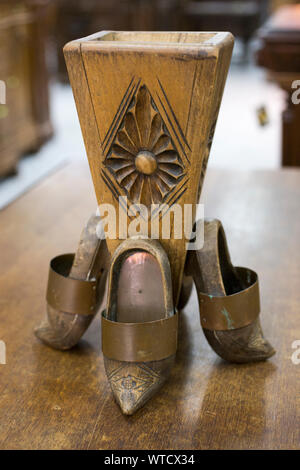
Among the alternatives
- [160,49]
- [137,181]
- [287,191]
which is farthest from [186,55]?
[287,191]

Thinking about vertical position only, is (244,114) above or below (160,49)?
below

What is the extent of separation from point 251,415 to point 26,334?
28cm

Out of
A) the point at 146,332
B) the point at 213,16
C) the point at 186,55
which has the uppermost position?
the point at 186,55

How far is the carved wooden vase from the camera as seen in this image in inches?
20.9

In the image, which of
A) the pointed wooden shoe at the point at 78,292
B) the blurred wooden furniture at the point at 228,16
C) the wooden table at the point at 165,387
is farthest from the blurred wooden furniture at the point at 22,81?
the blurred wooden furniture at the point at 228,16

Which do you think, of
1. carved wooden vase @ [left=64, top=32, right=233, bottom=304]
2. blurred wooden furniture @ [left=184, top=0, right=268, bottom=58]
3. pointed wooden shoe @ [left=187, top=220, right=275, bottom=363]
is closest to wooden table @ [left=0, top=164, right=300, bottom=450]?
pointed wooden shoe @ [left=187, top=220, right=275, bottom=363]

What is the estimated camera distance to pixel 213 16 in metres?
4.34

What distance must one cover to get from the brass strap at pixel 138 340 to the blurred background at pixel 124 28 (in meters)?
0.53

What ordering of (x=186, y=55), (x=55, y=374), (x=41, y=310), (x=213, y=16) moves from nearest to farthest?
(x=186, y=55) → (x=55, y=374) → (x=41, y=310) → (x=213, y=16)

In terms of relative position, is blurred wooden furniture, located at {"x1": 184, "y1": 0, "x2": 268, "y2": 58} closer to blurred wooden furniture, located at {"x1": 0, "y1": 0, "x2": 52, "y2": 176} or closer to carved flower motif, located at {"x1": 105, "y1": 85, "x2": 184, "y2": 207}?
blurred wooden furniture, located at {"x1": 0, "y1": 0, "x2": 52, "y2": 176}

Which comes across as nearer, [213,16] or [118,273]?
[118,273]

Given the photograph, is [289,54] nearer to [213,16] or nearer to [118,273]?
[118,273]

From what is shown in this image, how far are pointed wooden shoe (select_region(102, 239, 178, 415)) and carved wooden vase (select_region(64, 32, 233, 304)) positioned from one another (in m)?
0.03

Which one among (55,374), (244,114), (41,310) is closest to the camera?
(55,374)
